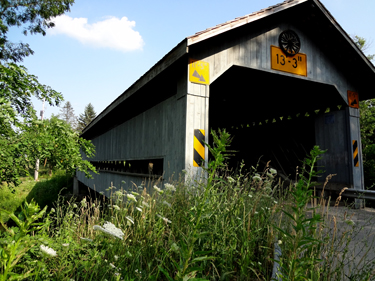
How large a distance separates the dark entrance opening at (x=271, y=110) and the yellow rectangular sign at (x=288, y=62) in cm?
22

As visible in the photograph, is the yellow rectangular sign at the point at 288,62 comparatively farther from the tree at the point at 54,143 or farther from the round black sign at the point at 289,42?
the tree at the point at 54,143

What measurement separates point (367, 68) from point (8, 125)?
290 inches

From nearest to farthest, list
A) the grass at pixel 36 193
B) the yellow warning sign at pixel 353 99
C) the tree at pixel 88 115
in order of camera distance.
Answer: the yellow warning sign at pixel 353 99, the grass at pixel 36 193, the tree at pixel 88 115

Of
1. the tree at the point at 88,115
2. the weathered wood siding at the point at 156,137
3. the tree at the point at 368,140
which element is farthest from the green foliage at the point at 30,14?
the tree at the point at 88,115

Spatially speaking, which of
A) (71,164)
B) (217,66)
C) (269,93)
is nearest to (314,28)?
(269,93)

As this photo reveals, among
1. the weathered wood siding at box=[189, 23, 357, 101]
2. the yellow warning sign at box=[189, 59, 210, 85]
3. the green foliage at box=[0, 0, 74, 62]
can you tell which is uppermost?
the green foliage at box=[0, 0, 74, 62]

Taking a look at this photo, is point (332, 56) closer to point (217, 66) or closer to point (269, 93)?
point (269, 93)

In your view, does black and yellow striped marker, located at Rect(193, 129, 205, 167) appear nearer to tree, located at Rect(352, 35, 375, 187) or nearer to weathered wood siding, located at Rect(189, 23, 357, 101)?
weathered wood siding, located at Rect(189, 23, 357, 101)

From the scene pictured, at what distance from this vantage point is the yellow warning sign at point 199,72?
4934mm

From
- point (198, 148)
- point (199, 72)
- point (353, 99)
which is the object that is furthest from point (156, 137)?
point (353, 99)

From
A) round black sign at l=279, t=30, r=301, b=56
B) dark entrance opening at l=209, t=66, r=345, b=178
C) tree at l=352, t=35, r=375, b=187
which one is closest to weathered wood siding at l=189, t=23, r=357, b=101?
round black sign at l=279, t=30, r=301, b=56

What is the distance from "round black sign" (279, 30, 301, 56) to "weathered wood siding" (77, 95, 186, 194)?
2.69 m

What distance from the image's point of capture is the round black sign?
6.08m

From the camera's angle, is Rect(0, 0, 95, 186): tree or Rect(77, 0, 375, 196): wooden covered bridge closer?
Rect(0, 0, 95, 186): tree
